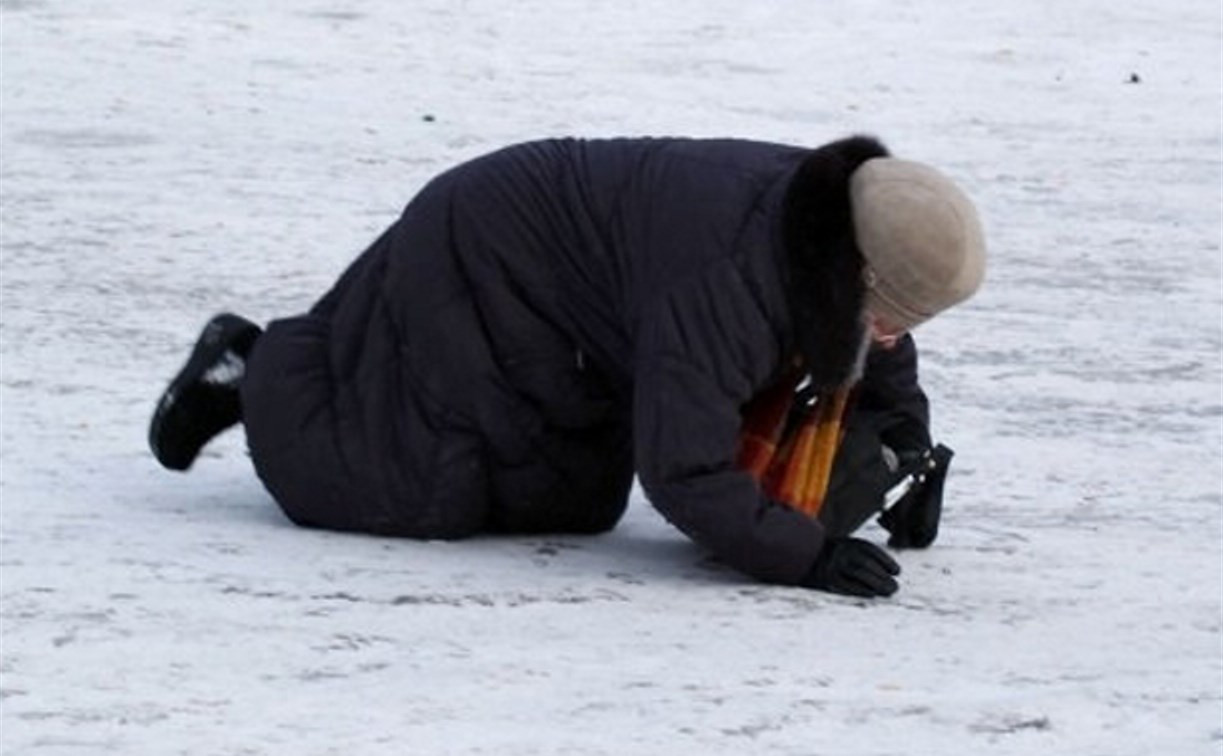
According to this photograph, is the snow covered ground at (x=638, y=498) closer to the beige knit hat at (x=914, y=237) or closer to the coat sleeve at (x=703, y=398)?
the coat sleeve at (x=703, y=398)

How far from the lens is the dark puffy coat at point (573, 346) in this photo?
4785 millimetres

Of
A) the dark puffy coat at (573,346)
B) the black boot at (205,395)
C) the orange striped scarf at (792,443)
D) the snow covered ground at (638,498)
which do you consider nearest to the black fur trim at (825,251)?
the dark puffy coat at (573,346)

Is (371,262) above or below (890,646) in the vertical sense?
above

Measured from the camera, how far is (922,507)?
5.29 metres

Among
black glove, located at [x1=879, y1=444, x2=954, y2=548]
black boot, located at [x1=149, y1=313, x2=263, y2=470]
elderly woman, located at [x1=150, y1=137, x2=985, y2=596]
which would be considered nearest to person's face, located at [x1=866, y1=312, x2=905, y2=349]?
elderly woman, located at [x1=150, y1=137, x2=985, y2=596]

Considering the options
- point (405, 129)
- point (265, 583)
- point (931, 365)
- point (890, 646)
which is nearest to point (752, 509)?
point (890, 646)

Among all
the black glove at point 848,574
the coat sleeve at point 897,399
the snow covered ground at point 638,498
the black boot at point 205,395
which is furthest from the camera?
the black boot at point 205,395

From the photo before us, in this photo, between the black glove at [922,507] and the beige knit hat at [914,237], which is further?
the black glove at [922,507]

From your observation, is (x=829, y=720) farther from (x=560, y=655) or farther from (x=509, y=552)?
(x=509, y=552)

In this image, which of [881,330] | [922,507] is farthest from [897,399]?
[881,330]

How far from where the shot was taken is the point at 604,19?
1100cm

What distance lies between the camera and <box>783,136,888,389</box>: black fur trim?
4758 millimetres

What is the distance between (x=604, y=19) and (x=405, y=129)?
6.65 ft

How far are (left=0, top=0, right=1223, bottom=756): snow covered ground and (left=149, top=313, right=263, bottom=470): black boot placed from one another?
9 centimetres
